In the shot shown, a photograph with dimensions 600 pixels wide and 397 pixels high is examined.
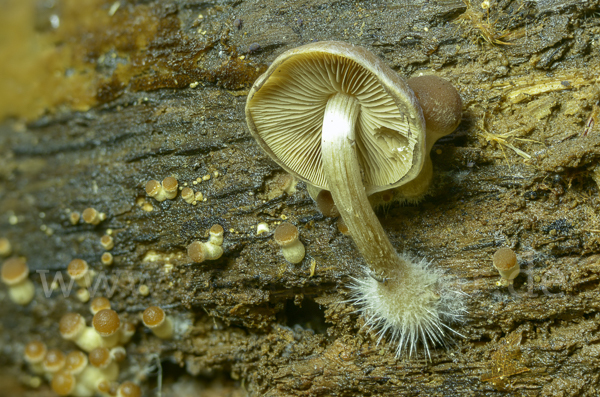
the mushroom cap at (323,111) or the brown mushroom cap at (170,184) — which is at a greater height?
the mushroom cap at (323,111)

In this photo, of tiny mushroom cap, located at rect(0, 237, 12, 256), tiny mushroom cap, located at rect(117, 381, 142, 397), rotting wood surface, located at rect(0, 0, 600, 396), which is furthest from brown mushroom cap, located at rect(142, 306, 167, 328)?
tiny mushroom cap, located at rect(0, 237, 12, 256)

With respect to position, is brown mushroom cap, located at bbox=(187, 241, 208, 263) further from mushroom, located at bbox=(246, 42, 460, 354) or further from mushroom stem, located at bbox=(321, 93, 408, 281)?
mushroom stem, located at bbox=(321, 93, 408, 281)

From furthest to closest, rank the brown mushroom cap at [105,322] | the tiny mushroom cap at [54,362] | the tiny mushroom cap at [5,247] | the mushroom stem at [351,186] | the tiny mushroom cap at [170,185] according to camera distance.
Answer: the tiny mushroom cap at [5,247], the tiny mushroom cap at [54,362], the brown mushroom cap at [105,322], the tiny mushroom cap at [170,185], the mushroom stem at [351,186]

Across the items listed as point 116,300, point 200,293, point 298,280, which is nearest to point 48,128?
point 116,300

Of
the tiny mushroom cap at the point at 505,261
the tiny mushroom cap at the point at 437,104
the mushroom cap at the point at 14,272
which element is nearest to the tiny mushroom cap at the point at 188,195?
the tiny mushroom cap at the point at 437,104

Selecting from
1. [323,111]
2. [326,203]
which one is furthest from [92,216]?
[323,111]

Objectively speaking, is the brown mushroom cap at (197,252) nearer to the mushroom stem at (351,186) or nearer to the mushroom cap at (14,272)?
the mushroom stem at (351,186)
